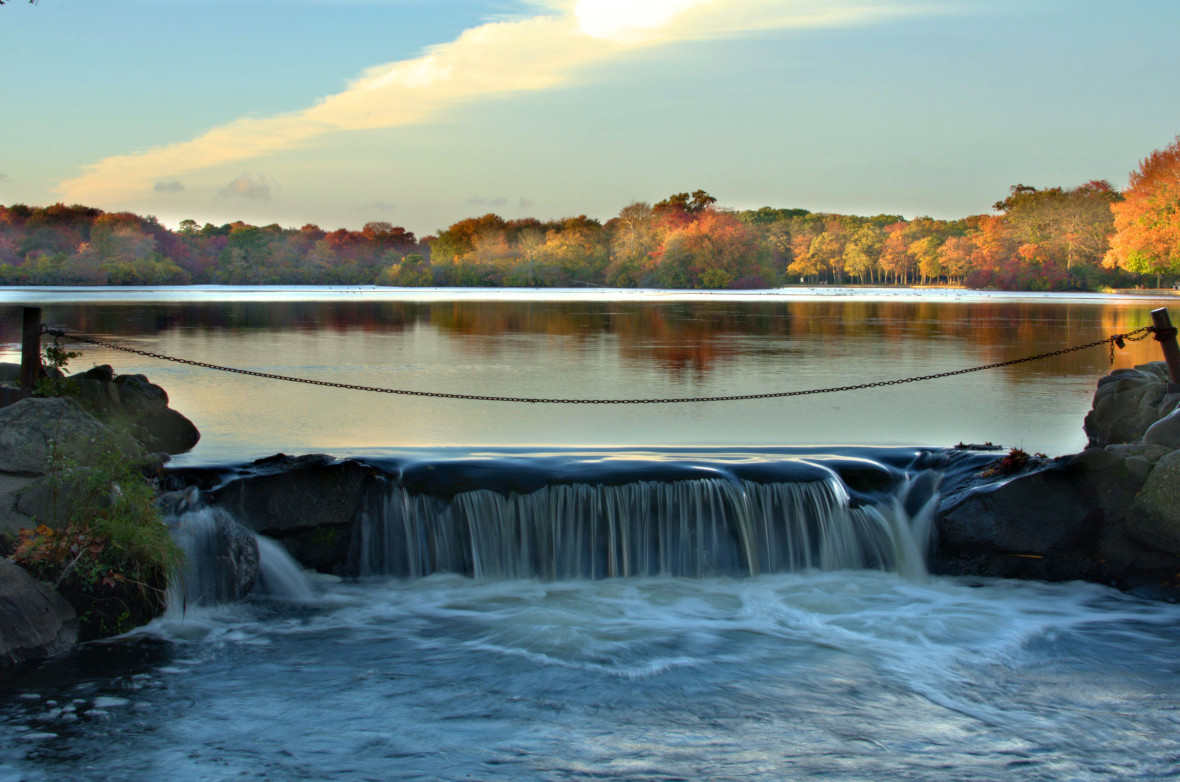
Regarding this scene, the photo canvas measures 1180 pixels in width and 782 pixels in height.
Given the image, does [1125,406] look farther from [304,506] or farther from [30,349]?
[30,349]

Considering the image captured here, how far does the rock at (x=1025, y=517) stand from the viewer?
31.2 feet

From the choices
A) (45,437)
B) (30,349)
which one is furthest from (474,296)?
(45,437)

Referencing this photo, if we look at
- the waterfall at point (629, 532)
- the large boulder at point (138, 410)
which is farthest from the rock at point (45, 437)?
the waterfall at point (629, 532)

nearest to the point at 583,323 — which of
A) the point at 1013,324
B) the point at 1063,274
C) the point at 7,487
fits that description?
the point at 1013,324

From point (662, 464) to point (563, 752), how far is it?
4868mm

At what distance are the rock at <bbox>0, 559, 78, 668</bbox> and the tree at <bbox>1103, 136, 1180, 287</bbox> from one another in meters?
71.2

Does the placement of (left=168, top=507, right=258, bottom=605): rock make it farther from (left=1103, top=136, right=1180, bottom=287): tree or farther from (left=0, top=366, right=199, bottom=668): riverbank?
(left=1103, top=136, right=1180, bottom=287): tree

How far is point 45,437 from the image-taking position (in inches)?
354

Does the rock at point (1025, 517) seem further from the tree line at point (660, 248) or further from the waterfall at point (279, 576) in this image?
the tree line at point (660, 248)

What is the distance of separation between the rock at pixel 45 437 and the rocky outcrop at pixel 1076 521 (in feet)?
27.9

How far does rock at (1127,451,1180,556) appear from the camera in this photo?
9.03m

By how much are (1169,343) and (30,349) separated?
13605mm

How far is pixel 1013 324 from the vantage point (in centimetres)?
3753

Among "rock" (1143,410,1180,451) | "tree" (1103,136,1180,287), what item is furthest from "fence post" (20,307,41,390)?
"tree" (1103,136,1180,287)
